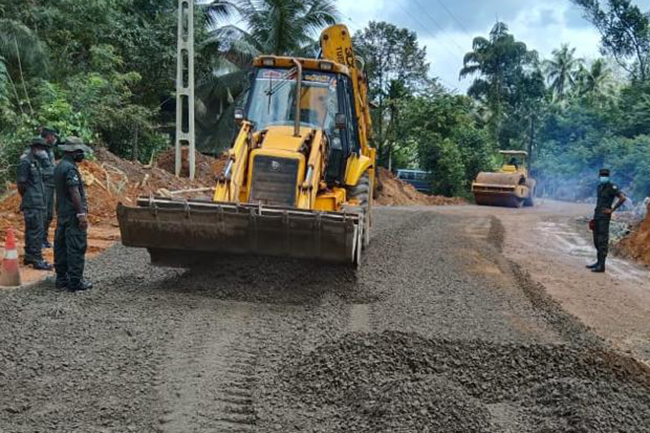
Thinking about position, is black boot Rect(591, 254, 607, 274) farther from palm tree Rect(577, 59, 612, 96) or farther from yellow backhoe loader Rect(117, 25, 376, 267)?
palm tree Rect(577, 59, 612, 96)

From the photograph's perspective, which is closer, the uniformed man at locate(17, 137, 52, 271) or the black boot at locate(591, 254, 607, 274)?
the uniformed man at locate(17, 137, 52, 271)

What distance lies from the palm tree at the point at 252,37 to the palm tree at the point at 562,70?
33.3 m

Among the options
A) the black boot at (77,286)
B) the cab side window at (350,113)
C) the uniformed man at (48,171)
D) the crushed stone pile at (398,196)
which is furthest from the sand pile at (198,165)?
the black boot at (77,286)

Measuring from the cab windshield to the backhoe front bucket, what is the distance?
7.33ft

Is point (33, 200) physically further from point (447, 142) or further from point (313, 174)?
point (447, 142)

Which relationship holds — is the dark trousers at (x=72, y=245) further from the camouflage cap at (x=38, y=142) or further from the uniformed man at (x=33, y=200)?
the camouflage cap at (x=38, y=142)

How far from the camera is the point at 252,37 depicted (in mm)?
28891

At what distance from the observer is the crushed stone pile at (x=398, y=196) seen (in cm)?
2909

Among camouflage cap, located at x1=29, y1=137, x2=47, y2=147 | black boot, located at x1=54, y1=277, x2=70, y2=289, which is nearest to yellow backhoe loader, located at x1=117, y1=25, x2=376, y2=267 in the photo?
black boot, located at x1=54, y1=277, x2=70, y2=289

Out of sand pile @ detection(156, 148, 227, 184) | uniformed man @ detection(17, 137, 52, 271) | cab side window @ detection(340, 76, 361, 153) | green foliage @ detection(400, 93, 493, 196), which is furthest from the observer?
green foliage @ detection(400, 93, 493, 196)

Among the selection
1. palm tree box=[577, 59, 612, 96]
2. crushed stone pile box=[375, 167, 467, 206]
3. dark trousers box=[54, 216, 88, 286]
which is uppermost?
palm tree box=[577, 59, 612, 96]

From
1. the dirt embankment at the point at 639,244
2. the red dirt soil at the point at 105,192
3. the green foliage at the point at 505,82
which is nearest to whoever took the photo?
the red dirt soil at the point at 105,192

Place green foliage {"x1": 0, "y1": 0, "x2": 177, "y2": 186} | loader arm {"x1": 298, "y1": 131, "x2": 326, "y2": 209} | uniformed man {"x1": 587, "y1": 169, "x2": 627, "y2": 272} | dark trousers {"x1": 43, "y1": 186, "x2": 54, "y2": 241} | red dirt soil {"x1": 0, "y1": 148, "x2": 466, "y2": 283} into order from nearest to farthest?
loader arm {"x1": 298, "y1": 131, "x2": 326, "y2": 209}
dark trousers {"x1": 43, "y1": 186, "x2": 54, "y2": 241}
uniformed man {"x1": 587, "y1": 169, "x2": 627, "y2": 272}
red dirt soil {"x1": 0, "y1": 148, "x2": 466, "y2": 283}
green foliage {"x1": 0, "y1": 0, "x2": 177, "y2": 186}

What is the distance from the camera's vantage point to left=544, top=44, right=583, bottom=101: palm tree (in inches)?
2213
